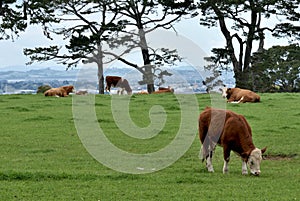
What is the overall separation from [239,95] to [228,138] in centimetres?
1361

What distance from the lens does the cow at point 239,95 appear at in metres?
23.0

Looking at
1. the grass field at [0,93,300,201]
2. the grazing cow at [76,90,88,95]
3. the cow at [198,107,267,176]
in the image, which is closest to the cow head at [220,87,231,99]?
the grass field at [0,93,300,201]

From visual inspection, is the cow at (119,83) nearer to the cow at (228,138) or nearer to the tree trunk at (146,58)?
the tree trunk at (146,58)

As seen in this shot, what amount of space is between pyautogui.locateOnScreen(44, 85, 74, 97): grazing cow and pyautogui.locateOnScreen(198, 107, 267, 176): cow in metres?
15.7

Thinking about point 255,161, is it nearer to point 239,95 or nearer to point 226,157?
point 226,157

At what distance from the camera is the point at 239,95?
23.4m

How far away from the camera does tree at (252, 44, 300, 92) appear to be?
115 ft

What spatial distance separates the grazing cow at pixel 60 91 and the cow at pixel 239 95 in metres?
7.06

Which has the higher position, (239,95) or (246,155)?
(239,95)

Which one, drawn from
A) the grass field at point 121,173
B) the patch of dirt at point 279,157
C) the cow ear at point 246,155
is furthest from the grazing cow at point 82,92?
the cow ear at point 246,155

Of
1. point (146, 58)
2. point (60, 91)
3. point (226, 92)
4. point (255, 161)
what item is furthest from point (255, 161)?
point (146, 58)

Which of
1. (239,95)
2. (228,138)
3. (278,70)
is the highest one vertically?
(278,70)

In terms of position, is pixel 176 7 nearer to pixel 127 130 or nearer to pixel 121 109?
pixel 121 109

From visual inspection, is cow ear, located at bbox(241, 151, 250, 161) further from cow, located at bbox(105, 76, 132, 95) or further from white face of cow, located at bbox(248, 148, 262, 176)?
cow, located at bbox(105, 76, 132, 95)
